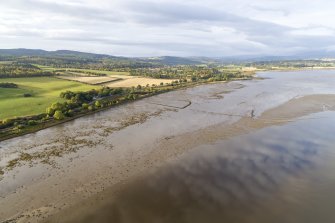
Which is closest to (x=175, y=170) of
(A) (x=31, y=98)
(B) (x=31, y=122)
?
(B) (x=31, y=122)

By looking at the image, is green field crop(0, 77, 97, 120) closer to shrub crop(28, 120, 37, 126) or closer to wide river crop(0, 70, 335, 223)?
shrub crop(28, 120, 37, 126)

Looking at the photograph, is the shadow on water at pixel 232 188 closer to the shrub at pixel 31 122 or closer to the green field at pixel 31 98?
the shrub at pixel 31 122

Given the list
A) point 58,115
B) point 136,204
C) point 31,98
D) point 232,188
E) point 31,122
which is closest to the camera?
point 136,204

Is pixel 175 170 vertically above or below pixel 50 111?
below

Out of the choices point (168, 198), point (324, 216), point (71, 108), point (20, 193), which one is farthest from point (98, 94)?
point (324, 216)

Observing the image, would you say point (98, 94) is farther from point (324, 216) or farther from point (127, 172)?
point (324, 216)

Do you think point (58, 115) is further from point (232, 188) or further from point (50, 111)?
point (232, 188)
